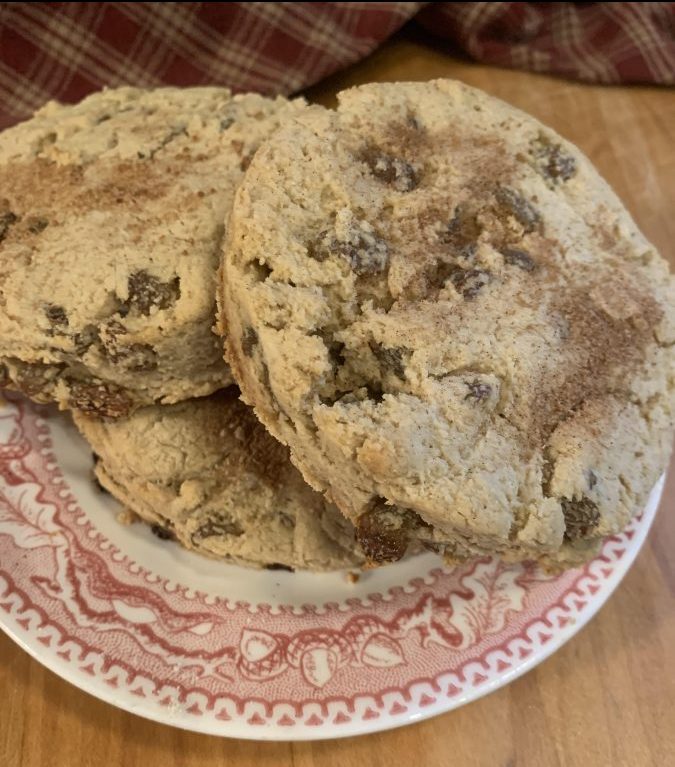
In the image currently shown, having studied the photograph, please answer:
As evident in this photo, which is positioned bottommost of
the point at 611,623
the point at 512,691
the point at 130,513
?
the point at 130,513

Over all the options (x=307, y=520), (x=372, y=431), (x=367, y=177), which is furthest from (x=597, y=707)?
(x=367, y=177)

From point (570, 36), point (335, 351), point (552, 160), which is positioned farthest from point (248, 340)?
point (570, 36)

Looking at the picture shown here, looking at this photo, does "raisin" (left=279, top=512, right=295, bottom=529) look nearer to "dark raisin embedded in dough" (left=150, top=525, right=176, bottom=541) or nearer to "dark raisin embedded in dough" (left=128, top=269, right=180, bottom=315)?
"dark raisin embedded in dough" (left=150, top=525, right=176, bottom=541)

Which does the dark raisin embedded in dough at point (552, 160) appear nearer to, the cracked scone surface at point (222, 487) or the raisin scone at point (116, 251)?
the raisin scone at point (116, 251)

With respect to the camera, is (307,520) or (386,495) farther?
(307,520)

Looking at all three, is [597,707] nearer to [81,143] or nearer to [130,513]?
[130,513]

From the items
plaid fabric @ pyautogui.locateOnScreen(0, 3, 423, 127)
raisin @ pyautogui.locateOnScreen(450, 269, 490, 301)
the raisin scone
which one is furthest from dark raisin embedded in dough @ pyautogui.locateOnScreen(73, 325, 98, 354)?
plaid fabric @ pyautogui.locateOnScreen(0, 3, 423, 127)
